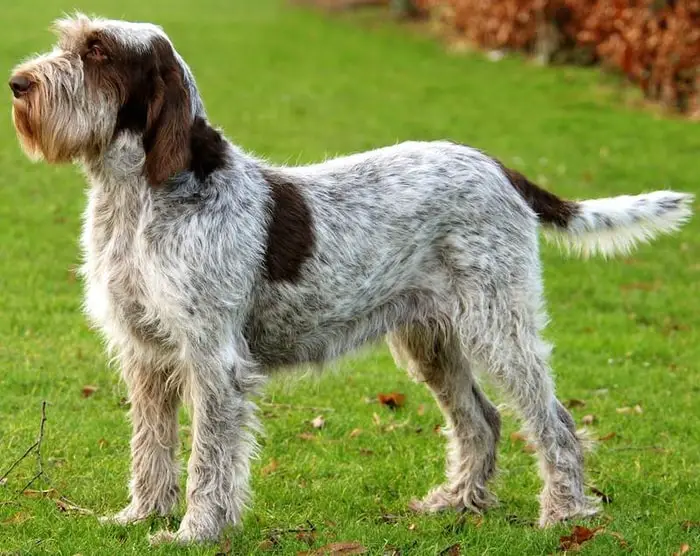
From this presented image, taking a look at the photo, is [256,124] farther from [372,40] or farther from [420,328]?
[420,328]

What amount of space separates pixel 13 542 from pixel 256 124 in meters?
12.5

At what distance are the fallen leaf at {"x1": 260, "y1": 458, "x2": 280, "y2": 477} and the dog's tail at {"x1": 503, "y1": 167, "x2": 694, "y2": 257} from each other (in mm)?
2027

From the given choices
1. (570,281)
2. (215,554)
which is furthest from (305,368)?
(570,281)

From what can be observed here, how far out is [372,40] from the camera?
26.6 m

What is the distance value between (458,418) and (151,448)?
1.71 meters

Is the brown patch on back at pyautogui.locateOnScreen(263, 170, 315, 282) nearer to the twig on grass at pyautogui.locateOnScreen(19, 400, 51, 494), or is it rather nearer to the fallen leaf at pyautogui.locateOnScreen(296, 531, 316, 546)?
the fallen leaf at pyautogui.locateOnScreen(296, 531, 316, 546)

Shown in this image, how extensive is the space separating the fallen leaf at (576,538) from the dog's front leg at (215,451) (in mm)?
1527

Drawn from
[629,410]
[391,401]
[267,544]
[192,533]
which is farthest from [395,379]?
[192,533]

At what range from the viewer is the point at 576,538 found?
572 centimetres

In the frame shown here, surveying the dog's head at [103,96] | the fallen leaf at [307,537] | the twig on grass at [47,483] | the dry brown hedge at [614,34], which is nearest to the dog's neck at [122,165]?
the dog's head at [103,96]

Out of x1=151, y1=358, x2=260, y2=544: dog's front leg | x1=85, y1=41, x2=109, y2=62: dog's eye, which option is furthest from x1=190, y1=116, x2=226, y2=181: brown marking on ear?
x1=151, y1=358, x2=260, y2=544: dog's front leg

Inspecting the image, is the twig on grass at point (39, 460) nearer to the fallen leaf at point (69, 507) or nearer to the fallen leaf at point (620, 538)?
the fallen leaf at point (69, 507)

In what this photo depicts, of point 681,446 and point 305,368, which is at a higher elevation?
point 305,368

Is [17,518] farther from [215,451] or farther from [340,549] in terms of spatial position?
[340,549]
